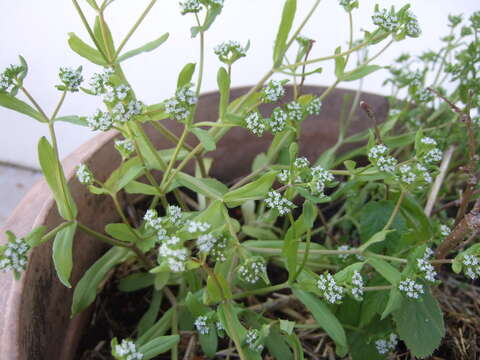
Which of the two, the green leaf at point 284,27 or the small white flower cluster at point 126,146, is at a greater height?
the green leaf at point 284,27

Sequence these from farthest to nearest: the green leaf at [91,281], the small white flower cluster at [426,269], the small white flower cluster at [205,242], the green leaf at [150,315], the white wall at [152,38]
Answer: the white wall at [152,38] < the green leaf at [150,315] < the green leaf at [91,281] < the small white flower cluster at [426,269] < the small white flower cluster at [205,242]

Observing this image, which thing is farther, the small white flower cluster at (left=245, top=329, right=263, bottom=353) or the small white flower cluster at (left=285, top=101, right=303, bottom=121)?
the small white flower cluster at (left=285, top=101, right=303, bottom=121)

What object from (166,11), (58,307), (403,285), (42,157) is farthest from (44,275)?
(166,11)

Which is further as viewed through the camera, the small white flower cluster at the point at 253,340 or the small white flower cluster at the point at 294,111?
the small white flower cluster at the point at 294,111

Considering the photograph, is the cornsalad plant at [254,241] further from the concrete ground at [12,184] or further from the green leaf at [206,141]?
the concrete ground at [12,184]

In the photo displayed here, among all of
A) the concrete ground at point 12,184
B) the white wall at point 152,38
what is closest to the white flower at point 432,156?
the white wall at point 152,38

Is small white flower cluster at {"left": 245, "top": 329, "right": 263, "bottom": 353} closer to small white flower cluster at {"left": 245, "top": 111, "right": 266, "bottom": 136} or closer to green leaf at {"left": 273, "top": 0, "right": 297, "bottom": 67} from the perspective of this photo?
small white flower cluster at {"left": 245, "top": 111, "right": 266, "bottom": 136}

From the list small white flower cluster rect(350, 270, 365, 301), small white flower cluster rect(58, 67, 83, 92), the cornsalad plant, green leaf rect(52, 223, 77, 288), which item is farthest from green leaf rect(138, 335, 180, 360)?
small white flower cluster rect(58, 67, 83, 92)
